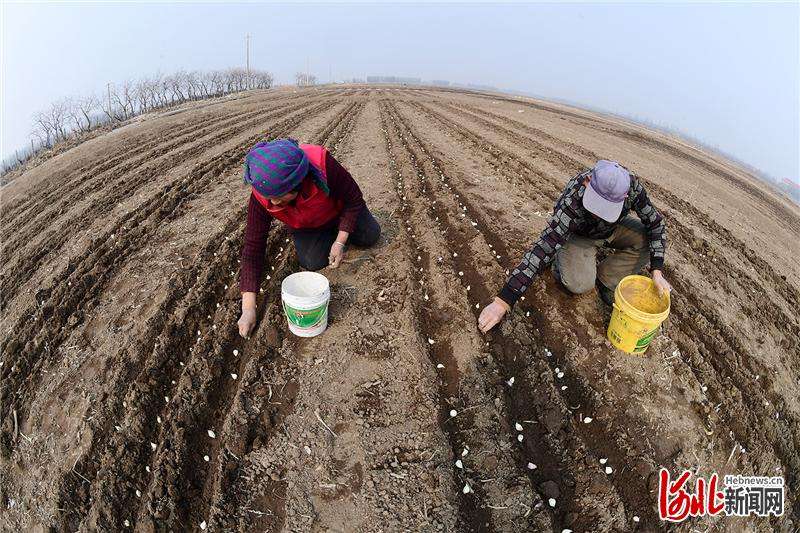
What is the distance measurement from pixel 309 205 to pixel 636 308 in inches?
118

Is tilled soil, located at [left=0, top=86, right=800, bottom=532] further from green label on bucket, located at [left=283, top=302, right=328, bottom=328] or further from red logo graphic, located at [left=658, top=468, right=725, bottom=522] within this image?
green label on bucket, located at [left=283, top=302, right=328, bottom=328]

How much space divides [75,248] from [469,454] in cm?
561

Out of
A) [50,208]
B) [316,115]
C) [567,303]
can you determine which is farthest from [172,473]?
[316,115]

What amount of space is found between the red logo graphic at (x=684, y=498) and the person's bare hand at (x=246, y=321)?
335 cm

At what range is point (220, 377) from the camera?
10.5ft

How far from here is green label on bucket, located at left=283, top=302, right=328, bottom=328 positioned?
311cm

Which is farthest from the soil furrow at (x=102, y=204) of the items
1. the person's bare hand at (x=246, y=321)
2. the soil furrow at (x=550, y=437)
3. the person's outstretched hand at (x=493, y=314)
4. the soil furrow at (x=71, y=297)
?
the soil furrow at (x=550, y=437)

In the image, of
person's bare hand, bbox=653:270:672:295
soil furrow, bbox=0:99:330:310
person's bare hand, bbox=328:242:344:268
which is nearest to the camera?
person's bare hand, bbox=653:270:672:295

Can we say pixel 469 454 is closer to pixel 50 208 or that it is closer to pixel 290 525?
pixel 290 525

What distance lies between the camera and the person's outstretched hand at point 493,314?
135 inches

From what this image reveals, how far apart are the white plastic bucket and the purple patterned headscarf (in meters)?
0.75

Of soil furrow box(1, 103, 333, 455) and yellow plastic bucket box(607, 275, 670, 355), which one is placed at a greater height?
yellow plastic bucket box(607, 275, 670, 355)

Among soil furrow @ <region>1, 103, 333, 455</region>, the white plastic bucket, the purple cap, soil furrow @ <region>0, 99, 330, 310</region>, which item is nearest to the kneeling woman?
the white plastic bucket

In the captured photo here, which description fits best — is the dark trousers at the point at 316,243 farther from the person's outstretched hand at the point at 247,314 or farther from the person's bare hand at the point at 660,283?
the person's bare hand at the point at 660,283
